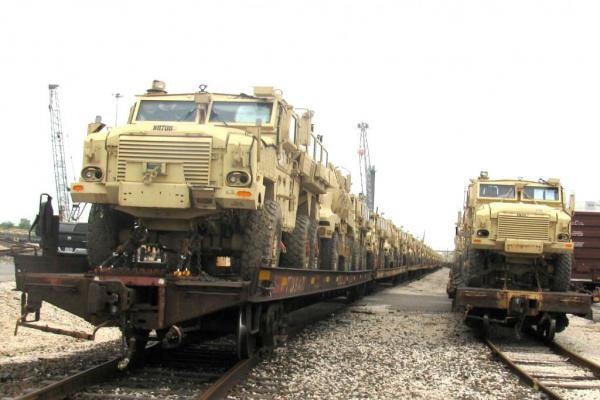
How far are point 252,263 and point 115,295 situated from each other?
1.86 m

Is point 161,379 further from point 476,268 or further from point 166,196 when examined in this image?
point 476,268

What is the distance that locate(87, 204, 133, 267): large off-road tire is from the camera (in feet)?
28.7

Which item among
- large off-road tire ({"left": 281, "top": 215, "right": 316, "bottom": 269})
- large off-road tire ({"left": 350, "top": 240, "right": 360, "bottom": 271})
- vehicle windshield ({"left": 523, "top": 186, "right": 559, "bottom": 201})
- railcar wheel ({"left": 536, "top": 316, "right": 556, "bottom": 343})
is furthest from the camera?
large off-road tire ({"left": 350, "top": 240, "right": 360, "bottom": 271})

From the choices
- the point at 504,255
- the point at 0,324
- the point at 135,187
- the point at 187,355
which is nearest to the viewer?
the point at 135,187

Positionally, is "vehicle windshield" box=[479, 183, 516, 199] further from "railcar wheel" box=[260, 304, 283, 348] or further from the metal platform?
"railcar wheel" box=[260, 304, 283, 348]

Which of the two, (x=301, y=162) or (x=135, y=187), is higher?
(x=301, y=162)

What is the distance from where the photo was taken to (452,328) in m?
14.7

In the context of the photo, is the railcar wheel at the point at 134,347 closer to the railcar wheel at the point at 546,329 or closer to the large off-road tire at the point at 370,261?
the railcar wheel at the point at 546,329

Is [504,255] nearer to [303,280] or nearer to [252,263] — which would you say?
[303,280]

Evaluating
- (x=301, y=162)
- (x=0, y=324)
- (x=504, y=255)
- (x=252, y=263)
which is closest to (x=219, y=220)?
(x=252, y=263)

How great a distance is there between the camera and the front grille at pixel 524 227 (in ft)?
42.9

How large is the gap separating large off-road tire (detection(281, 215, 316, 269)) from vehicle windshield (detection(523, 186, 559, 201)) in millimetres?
5668

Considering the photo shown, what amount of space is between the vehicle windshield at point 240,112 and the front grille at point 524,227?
5698 millimetres

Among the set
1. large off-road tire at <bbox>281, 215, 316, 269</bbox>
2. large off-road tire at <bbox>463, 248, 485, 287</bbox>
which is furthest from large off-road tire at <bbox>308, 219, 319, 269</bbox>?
large off-road tire at <bbox>463, 248, 485, 287</bbox>
